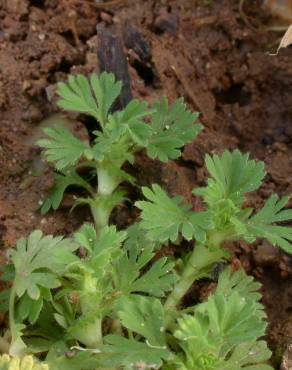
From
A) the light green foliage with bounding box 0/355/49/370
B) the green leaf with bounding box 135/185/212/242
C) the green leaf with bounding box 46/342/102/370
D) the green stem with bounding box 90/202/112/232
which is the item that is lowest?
the green leaf with bounding box 46/342/102/370

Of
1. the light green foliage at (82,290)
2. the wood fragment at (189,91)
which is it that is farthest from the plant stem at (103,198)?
the wood fragment at (189,91)

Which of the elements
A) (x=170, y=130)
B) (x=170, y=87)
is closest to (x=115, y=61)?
(x=170, y=87)

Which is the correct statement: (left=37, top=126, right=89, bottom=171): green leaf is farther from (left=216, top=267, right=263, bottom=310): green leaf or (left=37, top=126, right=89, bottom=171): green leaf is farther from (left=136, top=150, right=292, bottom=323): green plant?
(left=216, top=267, right=263, bottom=310): green leaf

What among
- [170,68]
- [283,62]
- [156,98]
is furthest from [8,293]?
[283,62]

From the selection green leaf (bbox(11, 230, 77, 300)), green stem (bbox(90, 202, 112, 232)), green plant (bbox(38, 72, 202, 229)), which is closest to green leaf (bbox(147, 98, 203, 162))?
green plant (bbox(38, 72, 202, 229))

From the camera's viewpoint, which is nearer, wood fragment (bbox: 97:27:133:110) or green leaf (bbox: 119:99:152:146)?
green leaf (bbox: 119:99:152:146)
